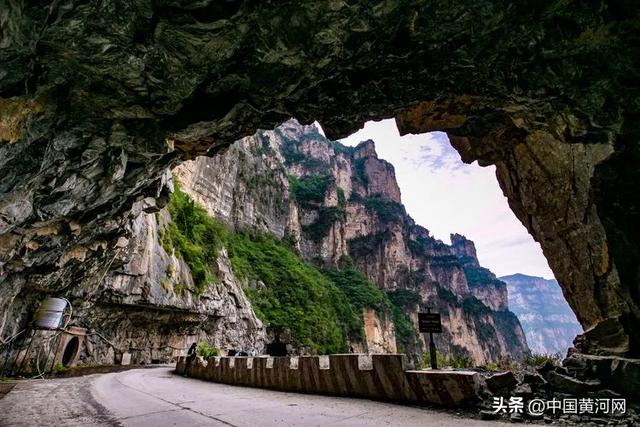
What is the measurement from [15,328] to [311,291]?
35.4m

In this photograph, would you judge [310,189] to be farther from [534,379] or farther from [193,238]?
[534,379]

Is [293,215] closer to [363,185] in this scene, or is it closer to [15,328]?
[363,185]

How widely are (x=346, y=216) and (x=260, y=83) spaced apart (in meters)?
71.1

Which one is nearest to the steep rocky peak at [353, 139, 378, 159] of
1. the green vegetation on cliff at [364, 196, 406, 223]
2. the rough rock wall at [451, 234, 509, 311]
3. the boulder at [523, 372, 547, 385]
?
the green vegetation on cliff at [364, 196, 406, 223]

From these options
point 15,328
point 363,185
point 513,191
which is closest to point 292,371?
point 15,328

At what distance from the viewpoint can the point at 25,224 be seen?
20.6ft

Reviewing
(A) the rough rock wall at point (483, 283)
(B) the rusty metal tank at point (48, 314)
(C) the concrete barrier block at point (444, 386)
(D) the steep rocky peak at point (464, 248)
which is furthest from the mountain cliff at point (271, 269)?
(D) the steep rocky peak at point (464, 248)

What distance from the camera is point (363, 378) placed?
18.9 feet

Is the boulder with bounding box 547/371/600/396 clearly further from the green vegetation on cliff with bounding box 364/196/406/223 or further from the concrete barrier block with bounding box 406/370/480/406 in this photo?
the green vegetation on cliff with bounding box 364/196/406/223

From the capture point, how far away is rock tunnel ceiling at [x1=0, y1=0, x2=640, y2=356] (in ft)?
13.8

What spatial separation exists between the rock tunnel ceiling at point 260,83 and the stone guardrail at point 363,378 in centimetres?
469

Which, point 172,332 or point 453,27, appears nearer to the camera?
point 453,27

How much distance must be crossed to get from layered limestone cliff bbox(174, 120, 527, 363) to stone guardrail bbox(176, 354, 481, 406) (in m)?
32.9

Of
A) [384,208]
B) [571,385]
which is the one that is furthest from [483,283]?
[571,385]
